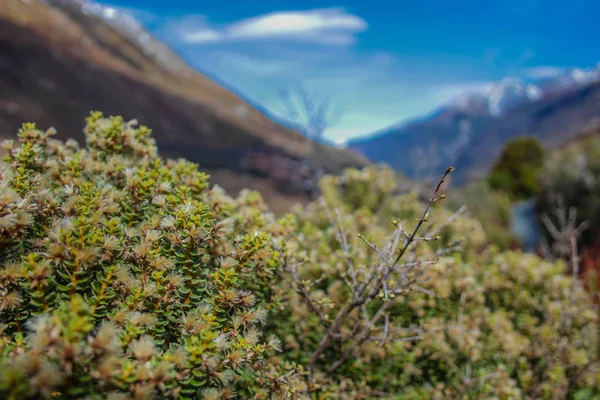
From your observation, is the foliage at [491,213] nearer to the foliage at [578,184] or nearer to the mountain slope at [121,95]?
the foliage at [578,184]

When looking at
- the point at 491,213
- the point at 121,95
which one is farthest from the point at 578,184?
the point at 121,95

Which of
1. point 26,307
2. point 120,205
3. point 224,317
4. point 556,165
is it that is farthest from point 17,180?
point 556,165

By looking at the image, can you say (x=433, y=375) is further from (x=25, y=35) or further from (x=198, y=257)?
(x=25, y=35)

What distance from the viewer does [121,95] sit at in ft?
179

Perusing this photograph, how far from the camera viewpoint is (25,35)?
47938 millimetres

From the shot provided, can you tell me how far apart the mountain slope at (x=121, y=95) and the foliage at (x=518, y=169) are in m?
17.5

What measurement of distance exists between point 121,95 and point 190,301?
197 feet

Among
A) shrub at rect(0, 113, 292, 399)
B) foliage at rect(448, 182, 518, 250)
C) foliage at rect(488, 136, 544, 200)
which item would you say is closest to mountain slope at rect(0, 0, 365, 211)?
foliage at rect(448, 182, 518, 250)

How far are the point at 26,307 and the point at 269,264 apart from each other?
1209 millimetres

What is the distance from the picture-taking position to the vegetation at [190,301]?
1459 mm

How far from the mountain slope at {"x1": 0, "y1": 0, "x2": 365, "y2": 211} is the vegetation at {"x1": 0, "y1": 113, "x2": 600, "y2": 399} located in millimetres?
13111

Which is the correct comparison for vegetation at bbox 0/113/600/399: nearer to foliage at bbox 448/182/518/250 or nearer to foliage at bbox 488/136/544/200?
foliage at bbox 448/182/518/250

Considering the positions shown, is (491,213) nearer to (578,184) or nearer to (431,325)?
(578,184)

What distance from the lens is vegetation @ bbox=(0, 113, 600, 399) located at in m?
1.46
